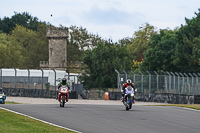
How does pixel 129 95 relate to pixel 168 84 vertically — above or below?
below

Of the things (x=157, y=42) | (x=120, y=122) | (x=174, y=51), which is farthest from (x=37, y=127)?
(x=157, y=42)

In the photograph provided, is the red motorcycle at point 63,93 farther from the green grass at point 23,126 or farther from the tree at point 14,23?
the tree at point 14,23

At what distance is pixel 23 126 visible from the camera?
16094 millimetres

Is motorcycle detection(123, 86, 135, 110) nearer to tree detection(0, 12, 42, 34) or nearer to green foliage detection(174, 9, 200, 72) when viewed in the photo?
green foliage detection(174, 9, 200, 72)

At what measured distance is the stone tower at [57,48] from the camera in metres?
100

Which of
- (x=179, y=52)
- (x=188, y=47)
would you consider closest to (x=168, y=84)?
(x=179, y=52)

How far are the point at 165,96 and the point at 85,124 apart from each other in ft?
79.8

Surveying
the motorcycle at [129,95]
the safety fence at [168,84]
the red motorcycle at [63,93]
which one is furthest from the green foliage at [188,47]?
the motorcycle at [129,95]

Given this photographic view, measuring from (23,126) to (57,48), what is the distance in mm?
85308

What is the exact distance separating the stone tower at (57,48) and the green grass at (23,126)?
8118cm

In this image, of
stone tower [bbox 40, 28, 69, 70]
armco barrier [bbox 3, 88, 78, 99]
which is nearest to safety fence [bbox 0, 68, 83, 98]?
armco barrier [bbox 3, 88, 78, 99]

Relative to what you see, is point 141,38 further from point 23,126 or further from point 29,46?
point 23,126

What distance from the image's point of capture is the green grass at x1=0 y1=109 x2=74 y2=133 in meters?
14.9

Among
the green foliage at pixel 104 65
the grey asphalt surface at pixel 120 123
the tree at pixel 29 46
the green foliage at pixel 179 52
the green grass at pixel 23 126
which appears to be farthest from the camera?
the tree at pixel 29 46
